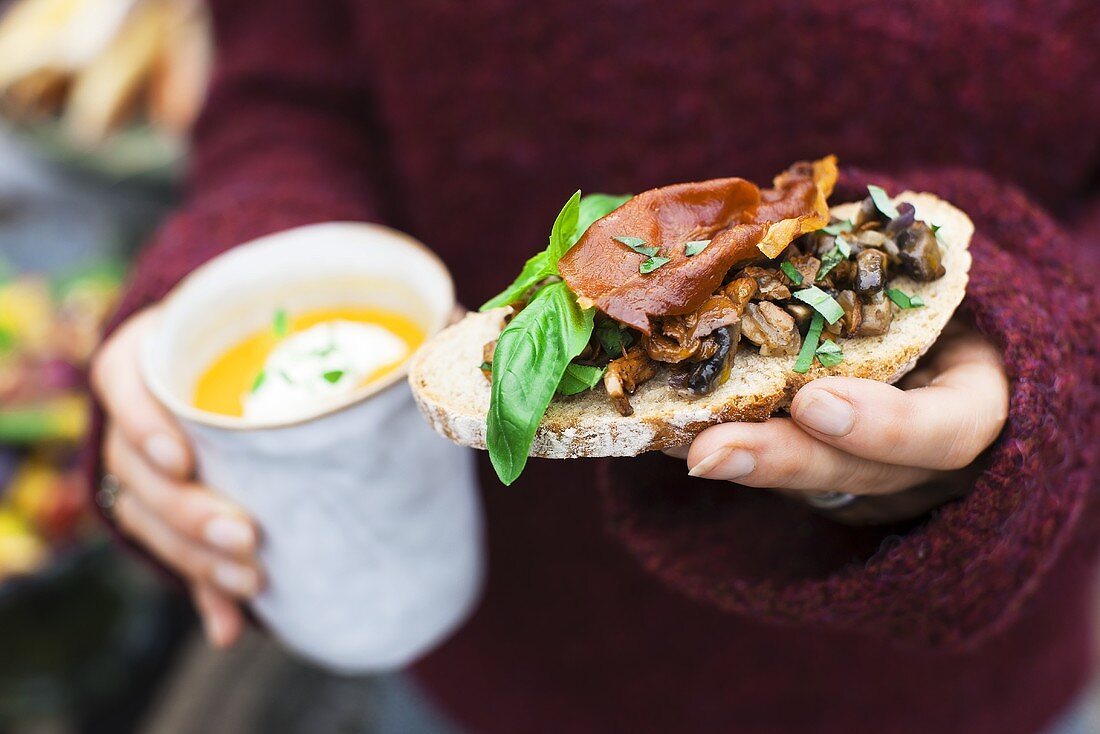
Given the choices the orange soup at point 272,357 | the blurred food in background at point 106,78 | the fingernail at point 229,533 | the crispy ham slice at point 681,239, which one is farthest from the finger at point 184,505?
the blurred food in background at point 106,78

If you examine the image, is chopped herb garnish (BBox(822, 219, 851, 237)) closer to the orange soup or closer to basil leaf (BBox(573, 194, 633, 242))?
basil leaf (BBox(573, 194, 633, 242))

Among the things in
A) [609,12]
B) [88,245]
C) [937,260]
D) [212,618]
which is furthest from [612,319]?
[88,245]

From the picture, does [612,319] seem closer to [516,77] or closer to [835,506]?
[835,506]

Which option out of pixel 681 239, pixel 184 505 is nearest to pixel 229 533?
pixel 184 505

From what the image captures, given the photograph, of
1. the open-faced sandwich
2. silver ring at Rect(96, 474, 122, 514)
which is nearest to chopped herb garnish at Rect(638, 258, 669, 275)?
the open-faced sandwich

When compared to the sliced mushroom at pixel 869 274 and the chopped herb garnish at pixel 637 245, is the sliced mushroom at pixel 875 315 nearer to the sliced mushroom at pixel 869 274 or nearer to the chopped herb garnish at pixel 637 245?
the sliced mushroom at pixel 869 274
